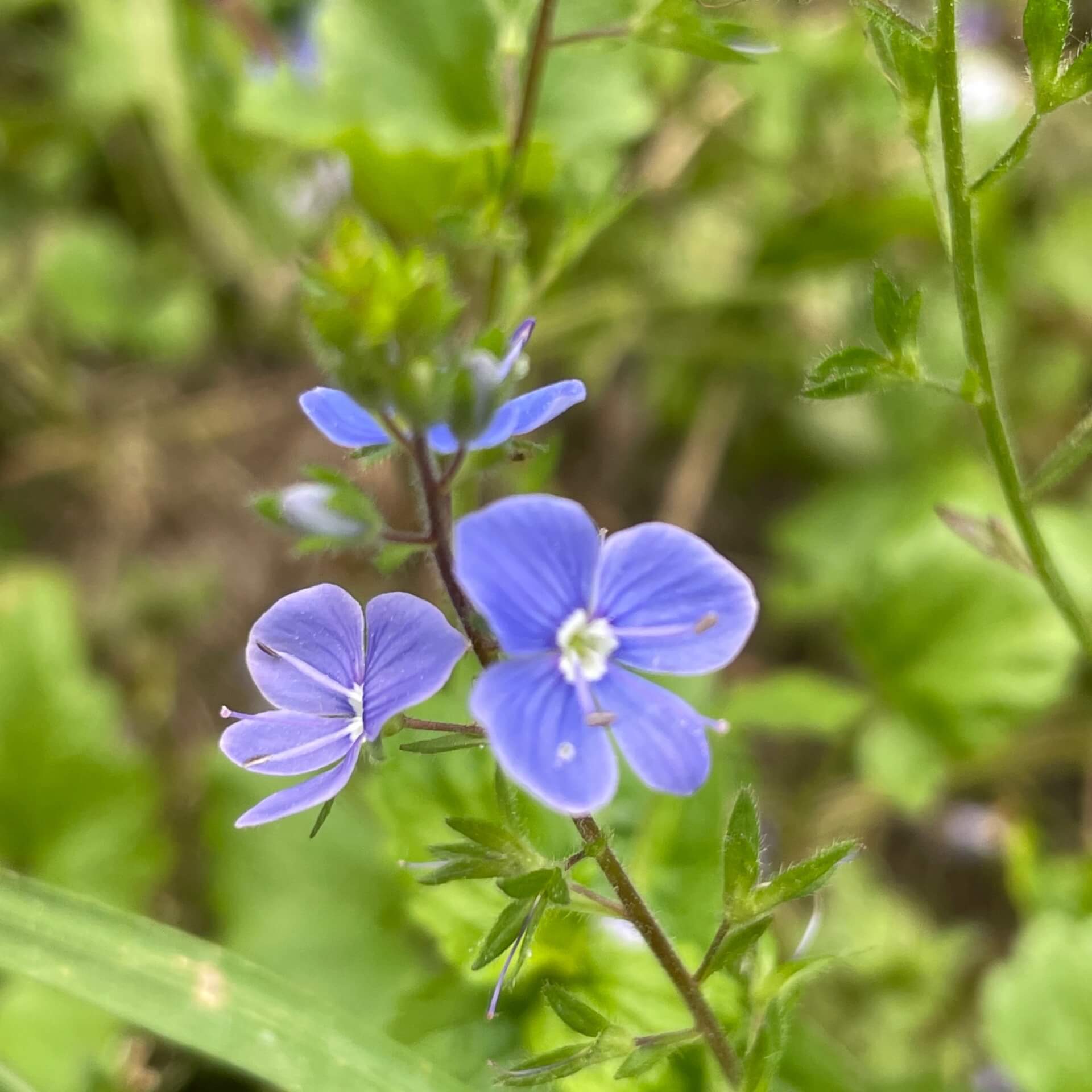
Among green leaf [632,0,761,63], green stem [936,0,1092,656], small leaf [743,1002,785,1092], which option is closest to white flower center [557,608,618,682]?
small leaf [743,1002,785,1092]

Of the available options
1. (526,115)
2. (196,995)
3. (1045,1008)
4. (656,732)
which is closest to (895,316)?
(656,732)

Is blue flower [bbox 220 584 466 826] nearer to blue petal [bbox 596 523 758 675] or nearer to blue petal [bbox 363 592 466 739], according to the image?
blue petal [bbox 363 592 466 739]

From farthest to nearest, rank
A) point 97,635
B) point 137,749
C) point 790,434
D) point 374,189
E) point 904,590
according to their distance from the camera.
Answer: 1. point 790,434
2. point 97,635
3. point 137,749
4. point 904,590
5. point 374,189

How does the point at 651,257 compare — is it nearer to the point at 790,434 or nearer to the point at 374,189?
the point at 790,434

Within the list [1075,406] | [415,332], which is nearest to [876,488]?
[1075,406]

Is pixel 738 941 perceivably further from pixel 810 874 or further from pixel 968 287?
pixel 968 287

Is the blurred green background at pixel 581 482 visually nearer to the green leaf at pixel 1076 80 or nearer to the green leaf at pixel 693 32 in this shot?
the green leaf at pixel 693 32
